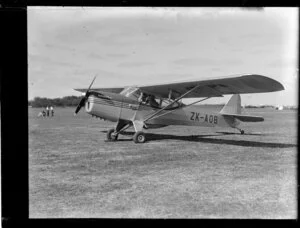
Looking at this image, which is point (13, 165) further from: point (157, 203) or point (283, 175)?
point (283, 175)

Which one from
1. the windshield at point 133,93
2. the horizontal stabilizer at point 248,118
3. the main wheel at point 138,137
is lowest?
the main wheel at point 138,137

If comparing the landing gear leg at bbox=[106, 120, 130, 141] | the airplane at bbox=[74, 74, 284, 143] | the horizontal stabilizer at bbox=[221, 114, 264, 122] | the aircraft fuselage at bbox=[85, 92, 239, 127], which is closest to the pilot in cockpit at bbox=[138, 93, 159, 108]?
Result: the airplane at bbox=[74, 74, 284, 143]

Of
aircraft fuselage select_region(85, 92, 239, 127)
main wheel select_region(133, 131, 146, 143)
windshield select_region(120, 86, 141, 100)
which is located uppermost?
windshield select_region(120, 86, 141, 100)

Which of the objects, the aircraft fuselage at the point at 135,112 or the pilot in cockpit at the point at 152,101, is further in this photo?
the pilot in cockpit at the point at 152,101

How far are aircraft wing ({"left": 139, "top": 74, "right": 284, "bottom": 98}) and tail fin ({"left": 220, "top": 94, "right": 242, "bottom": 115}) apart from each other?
3200 mm

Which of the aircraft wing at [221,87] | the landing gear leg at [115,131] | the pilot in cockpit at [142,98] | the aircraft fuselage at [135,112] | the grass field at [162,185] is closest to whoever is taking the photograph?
the grass field at [162,185]

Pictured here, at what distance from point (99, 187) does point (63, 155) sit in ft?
10.5

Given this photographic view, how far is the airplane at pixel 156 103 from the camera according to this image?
927 centimetres

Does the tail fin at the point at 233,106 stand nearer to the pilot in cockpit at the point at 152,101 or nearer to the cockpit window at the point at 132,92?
the pilot in cockpit at the point at 152,101

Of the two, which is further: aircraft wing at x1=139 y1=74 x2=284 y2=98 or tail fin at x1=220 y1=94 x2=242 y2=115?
tail fin at x1=220 y1=94 x2=242 y2=115

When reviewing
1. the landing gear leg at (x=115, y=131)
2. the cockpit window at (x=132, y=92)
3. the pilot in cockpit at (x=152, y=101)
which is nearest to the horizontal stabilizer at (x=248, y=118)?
the pilot in cockpit at (x=152, y=101)

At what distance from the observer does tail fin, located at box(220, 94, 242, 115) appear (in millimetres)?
13540

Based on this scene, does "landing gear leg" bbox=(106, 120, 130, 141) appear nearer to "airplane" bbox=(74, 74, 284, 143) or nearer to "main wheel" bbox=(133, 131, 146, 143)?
"airplane" bbox=(74, 74, 284, 143)
